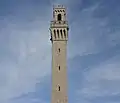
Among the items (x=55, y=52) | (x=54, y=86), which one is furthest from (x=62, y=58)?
(x=54, y=86)

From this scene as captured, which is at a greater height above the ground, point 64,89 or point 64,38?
point 64,38

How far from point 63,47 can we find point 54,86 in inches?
251

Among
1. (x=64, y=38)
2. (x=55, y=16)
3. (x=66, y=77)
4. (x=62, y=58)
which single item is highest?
(x=55, y=16)

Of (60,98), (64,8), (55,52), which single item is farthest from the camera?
(64,8)

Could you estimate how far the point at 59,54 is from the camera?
144 ft

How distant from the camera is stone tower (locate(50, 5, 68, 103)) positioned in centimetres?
4175

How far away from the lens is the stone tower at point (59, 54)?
41750mm

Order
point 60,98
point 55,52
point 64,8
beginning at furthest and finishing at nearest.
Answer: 1. point 64,8
2. point 55,52
3. point 60,98

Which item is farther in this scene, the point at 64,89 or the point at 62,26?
the point at 62,26

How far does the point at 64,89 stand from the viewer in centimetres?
4197

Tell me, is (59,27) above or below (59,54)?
above

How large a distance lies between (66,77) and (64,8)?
12.0 meters

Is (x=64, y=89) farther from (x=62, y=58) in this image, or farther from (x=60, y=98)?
(x=62, y=58)

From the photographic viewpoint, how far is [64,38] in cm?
4481
